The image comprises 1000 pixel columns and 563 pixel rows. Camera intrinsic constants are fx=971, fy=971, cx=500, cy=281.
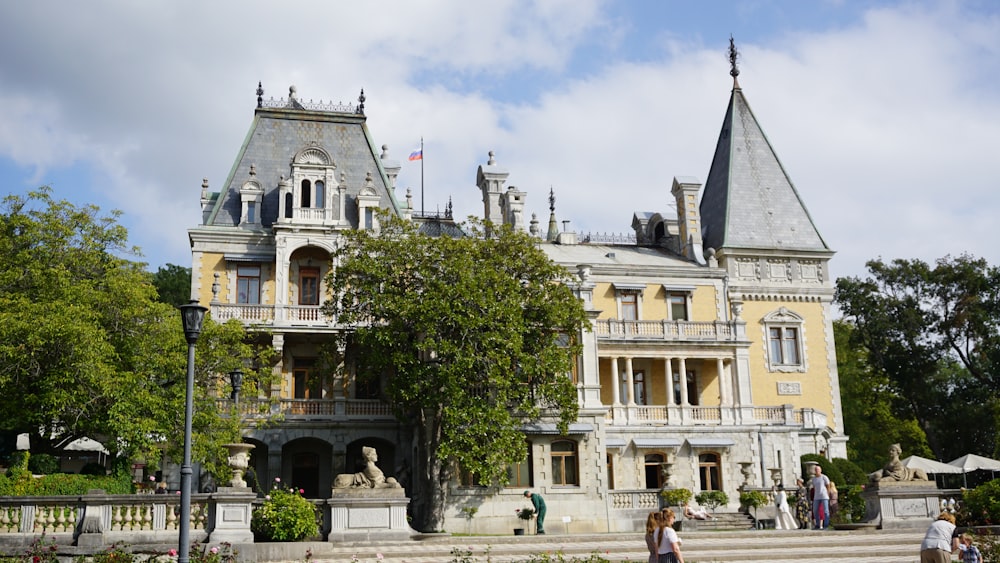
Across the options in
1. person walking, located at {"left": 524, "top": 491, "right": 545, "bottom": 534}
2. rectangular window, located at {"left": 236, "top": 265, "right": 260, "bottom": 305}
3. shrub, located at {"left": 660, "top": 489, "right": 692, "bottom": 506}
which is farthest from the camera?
rectangular window, located at {"left": 236, "top": 265, "right": 260, "bottom": 305}

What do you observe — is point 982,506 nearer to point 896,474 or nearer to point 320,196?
point 896,474

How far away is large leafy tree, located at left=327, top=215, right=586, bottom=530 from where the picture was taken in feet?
100

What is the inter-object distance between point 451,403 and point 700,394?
16.0m

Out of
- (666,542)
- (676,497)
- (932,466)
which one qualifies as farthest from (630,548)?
(932,466)

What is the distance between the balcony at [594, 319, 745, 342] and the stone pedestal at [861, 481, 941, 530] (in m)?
15.9

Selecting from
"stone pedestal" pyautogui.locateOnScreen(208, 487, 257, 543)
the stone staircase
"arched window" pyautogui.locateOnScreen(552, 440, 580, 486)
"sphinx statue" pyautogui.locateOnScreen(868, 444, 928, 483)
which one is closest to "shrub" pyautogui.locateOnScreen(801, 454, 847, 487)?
"arched window" pyautogui.locateOnScreen(552, 440, 580, 486)

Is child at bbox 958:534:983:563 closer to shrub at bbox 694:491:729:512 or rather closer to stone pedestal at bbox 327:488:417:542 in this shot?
stone pedestal at bbox 327:488:417:542

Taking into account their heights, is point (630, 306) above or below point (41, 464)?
above

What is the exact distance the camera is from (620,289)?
142 ft

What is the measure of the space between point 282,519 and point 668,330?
2408 centimetres

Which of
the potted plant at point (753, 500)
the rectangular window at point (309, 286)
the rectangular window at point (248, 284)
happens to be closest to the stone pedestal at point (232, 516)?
the potted plant at point (753, 500)

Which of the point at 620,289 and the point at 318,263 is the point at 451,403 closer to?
the point at 318,263

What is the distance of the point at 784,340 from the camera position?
44375 millimetres

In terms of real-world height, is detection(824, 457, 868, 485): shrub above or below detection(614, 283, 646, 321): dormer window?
below
